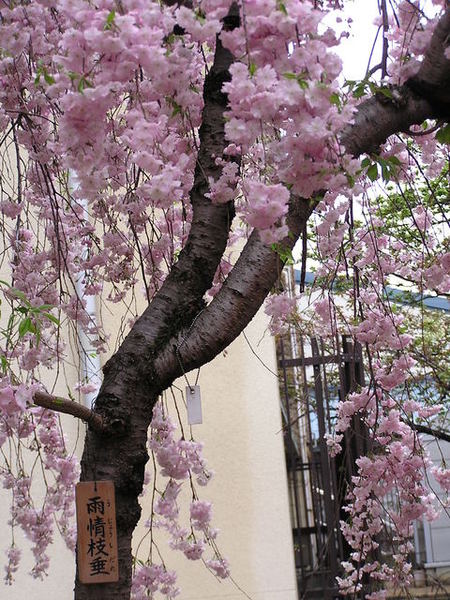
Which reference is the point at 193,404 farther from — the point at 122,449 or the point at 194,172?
the point at 194,172

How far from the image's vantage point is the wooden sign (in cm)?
190

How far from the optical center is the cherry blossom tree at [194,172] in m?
1.44

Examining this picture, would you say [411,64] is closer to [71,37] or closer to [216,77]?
[216,77]

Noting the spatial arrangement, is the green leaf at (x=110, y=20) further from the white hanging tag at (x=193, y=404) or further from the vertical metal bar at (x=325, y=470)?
the vertical metal bar at (x=325, y=470)

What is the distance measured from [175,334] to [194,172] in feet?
1.57

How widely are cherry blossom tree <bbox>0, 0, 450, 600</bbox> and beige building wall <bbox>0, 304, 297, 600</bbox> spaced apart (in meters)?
0.95

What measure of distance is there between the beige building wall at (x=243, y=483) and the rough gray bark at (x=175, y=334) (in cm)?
204

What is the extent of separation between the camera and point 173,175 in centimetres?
154

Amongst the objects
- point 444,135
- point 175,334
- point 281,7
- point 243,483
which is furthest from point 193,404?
point 243,483

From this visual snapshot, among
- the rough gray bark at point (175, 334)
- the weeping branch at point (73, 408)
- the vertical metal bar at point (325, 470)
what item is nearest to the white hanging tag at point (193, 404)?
the rough gray bark at point (175, 334)

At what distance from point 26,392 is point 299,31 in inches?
36.7

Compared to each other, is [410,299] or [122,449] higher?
[410,299]

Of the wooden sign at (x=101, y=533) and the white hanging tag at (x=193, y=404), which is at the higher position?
the white hanging tag at (x=193, y=404)

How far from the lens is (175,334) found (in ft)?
6.61
